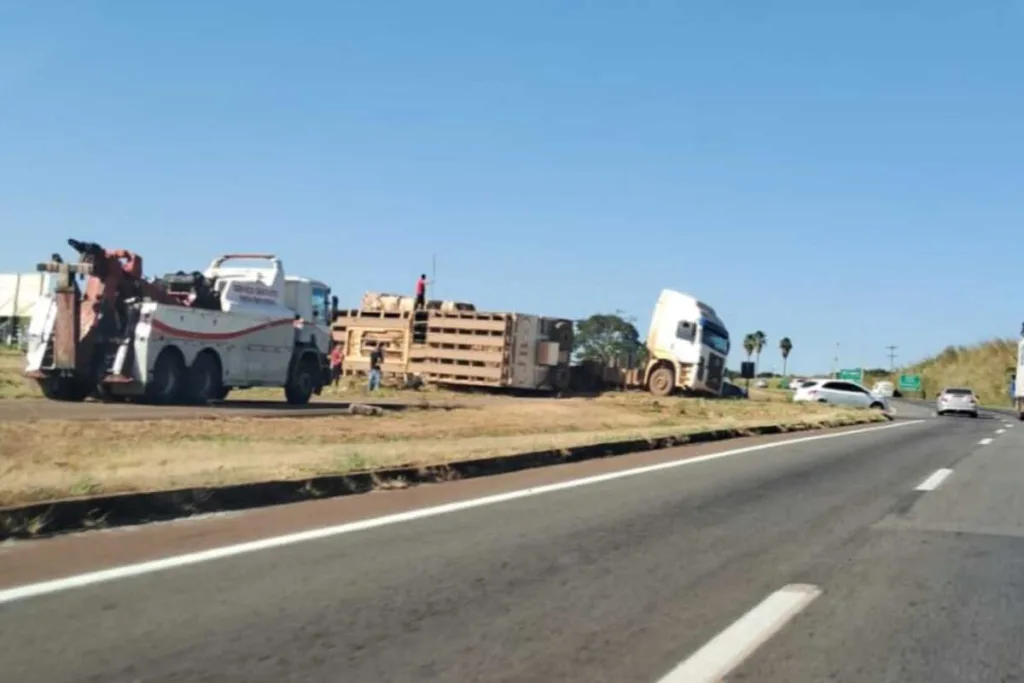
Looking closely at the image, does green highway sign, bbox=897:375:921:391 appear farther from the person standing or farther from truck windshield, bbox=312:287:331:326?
truck windshield, bbox=312:287:331:326

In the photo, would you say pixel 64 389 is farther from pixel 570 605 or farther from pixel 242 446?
pixel 570 605

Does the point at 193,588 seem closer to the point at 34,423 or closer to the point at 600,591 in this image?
the point at 600,591

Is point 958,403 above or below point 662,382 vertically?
above

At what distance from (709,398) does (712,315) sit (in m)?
3.35

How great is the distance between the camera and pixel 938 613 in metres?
7.39

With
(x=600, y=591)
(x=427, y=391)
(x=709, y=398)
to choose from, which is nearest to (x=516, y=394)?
(x=427, y=391)

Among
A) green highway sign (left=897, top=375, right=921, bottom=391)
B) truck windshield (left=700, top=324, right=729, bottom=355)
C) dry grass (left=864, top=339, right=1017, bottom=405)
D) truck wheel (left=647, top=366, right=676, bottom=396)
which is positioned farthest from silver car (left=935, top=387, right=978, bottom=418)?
green highway sign (left=897, top=375, right=921, bottom=391)

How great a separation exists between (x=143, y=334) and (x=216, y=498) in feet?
39.2

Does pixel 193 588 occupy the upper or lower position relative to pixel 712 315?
lower

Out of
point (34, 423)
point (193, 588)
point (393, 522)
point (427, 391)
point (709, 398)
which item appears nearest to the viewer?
point (193, 588)

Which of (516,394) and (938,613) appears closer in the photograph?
(938,613)

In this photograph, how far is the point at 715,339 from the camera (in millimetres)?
45312

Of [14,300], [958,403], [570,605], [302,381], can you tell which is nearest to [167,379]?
[302,381]

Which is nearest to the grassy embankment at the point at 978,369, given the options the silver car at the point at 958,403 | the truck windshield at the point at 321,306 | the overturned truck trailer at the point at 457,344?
the silver car at the point at 958,403
